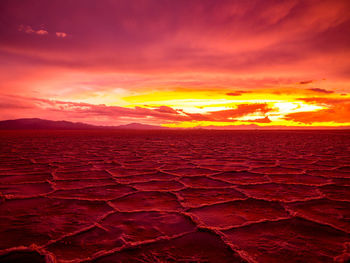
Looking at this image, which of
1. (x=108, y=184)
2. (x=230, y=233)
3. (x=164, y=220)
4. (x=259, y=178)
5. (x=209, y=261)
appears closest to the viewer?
(x=209, y=261)

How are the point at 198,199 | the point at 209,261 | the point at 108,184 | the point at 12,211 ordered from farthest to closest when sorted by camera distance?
the point at 108,184 < the point at 198,199 < the point at 12,211 < the point at 209,261

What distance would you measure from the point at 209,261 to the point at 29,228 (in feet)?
3.25

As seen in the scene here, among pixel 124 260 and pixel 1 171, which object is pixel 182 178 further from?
pixel 1 171

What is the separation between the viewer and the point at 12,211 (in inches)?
59.9

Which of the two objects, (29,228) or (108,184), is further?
(108,184)

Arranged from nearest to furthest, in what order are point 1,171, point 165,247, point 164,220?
1. point 165,247
2. point 164,220
3. point 1,171

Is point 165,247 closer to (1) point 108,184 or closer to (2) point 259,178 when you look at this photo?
(1) point 108,184

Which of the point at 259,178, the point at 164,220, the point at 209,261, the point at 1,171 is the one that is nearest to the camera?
the point at 209,261

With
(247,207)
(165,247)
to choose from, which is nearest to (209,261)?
(165,247)

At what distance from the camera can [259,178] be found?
246cm

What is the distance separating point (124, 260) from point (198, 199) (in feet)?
2.85

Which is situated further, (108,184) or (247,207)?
(108,184)

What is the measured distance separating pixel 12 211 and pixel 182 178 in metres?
1.48

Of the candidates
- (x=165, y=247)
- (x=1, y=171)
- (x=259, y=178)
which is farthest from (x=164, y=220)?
(x=1, y=171)
